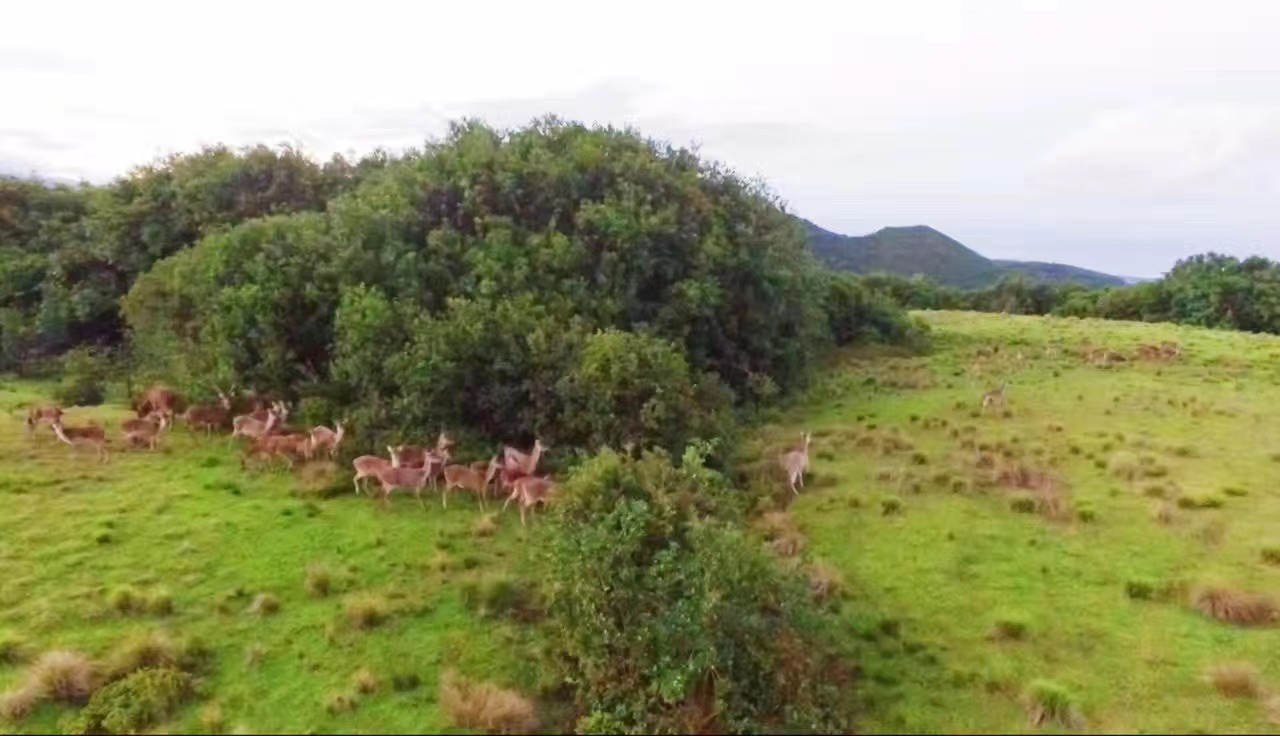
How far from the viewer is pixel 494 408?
24.0m

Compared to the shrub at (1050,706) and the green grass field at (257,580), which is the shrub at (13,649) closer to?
the green grass field at (257,580)

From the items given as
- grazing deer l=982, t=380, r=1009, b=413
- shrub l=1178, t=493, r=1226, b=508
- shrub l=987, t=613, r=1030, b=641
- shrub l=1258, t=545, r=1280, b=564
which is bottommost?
shrub l=987, t=613, r=1030, b=641

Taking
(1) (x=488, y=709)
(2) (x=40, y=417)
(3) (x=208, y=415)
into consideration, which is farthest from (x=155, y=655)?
(2) (x=40, y=417)

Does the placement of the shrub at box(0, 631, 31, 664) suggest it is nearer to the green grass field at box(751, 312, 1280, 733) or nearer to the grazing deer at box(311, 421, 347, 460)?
the grazing deer at box(311, 421, 347, 460)

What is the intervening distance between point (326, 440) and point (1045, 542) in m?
15.1

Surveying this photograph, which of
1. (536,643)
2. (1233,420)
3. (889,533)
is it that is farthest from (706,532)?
(1233,420)

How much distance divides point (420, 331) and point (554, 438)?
4.11m

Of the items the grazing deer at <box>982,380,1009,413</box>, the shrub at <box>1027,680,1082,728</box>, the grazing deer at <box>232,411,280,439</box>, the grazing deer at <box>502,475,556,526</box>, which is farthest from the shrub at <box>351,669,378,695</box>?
the grazing deer at <box>982,380,1009,413</box>

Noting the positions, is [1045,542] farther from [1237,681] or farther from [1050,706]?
[1050,706]

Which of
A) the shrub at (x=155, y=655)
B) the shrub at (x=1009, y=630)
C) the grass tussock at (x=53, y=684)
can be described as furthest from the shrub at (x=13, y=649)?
the shrub at (x=1009, y=630)

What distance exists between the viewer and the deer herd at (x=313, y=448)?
2034 cm

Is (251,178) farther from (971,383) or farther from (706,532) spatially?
(706,532)

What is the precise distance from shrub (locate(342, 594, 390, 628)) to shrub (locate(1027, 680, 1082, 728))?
897cm

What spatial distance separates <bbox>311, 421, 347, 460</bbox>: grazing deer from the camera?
74.5 feet
